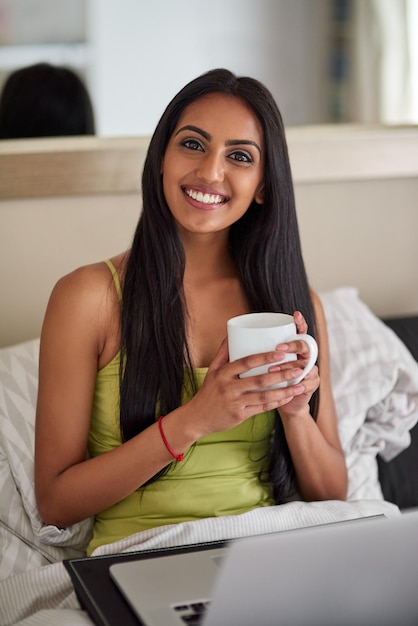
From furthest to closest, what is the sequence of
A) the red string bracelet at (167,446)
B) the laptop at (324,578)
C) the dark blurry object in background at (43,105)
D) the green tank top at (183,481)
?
the dark blurry object in background at (43,105) → the green tank top at (183,481) → the red string bracelet at (167,446) → the laptop at (324,578)

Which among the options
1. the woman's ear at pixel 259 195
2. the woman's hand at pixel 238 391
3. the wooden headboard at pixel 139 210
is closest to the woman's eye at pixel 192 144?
the woman's ear at pixel 259 195

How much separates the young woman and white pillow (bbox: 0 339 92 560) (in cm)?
5

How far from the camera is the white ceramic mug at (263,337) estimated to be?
111cm

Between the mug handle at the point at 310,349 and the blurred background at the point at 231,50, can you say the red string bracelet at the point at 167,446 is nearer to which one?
the mug handle at the point at 310,349

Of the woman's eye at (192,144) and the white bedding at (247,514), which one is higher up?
the woman's eye at (192,144)

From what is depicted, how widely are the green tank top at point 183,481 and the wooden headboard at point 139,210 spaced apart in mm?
474

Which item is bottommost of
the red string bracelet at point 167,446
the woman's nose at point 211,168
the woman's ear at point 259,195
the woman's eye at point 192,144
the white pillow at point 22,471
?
the white pillow at point 22,471

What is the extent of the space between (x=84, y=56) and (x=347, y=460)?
5.14 ft

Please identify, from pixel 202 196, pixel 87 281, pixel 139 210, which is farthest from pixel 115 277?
pixel 139 210

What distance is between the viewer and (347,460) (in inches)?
66.2

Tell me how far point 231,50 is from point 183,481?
1982 mm

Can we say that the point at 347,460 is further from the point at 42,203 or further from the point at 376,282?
the point at 42,203

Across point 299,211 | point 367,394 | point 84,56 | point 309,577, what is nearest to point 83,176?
point 299,211

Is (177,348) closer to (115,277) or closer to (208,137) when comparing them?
(115,277)
